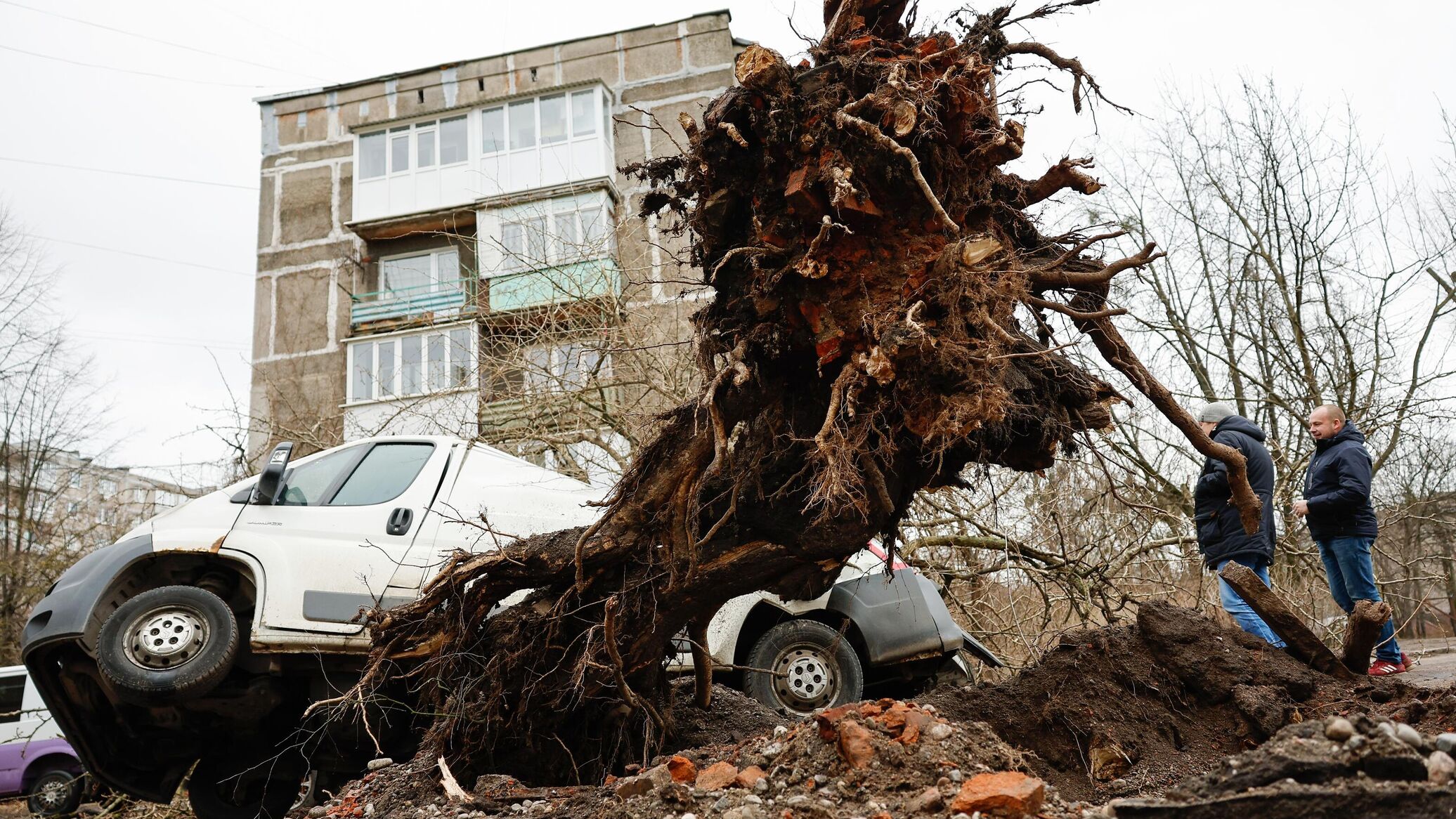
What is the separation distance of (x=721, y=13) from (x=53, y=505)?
2000cm

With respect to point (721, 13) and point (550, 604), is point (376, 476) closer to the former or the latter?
point (550, 604)

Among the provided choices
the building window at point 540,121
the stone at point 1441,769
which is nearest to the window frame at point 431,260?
the building window at point 540,121

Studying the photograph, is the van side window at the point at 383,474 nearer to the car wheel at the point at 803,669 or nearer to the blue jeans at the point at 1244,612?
the car wheel at the point at 803,669

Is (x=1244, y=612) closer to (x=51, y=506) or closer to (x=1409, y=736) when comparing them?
(x=1409, y=736)

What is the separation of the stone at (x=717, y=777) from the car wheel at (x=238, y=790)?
3.74m

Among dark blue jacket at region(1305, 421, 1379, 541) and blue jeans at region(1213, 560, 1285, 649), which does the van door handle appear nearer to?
blue jeans at region(1213, 560, 1285, 649)

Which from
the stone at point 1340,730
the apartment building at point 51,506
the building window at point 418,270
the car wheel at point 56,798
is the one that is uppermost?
the building window at point 418,270

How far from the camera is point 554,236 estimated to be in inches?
478

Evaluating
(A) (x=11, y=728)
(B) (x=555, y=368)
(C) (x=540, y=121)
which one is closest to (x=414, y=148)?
(C) (x=540, y=121)

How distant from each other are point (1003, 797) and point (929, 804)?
25 centimetres

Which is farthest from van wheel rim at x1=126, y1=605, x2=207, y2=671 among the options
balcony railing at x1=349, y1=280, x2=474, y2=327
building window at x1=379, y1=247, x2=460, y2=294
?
building window at x1=379, y1=247, x2=460, y2=294

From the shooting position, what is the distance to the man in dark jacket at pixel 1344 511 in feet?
20.6

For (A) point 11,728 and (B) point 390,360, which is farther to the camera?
(B) point 390,360

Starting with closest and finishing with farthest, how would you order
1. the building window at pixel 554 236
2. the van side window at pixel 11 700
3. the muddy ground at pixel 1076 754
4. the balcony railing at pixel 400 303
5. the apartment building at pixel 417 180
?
the muddy ground at pixel 1076 754 → the building window at pixel 554 236 → the van side window at pixel 11 700 → the apartment building at pixel 417 180 → the balcony railing at pixel 400 303
